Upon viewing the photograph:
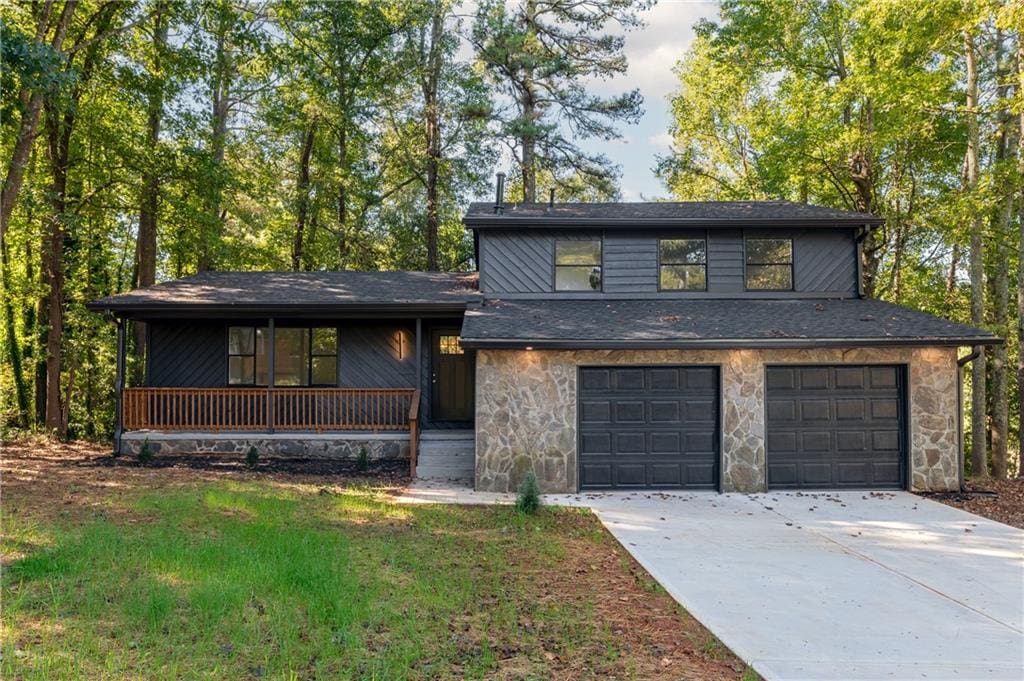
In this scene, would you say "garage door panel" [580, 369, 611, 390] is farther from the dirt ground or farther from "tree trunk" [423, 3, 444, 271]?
"tree trunk" [423, 3, 444, 271]

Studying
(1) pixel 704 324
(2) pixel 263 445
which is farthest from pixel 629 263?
(2) pixel 263 445

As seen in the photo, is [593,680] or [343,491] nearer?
[593,680]

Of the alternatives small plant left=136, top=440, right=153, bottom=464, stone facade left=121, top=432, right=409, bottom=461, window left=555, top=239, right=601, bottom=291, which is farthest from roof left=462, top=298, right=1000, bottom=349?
small plant left=136, top=440, right=153, bottom=464

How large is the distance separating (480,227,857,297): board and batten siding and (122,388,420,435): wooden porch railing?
10.2 ft

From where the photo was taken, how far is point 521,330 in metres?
9.39

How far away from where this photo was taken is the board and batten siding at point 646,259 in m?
11.6

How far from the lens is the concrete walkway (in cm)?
393

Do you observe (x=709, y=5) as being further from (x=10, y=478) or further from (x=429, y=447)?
(x=10, y=478)

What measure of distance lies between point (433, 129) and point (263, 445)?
1275 centimetres

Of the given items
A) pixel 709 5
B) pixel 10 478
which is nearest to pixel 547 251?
pixel 10 478

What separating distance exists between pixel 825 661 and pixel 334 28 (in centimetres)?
2004

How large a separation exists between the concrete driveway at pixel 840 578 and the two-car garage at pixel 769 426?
56 centimetres

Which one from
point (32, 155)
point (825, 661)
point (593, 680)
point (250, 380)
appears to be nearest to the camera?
point (593, 680)

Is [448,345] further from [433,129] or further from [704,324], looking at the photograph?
[433,129]
